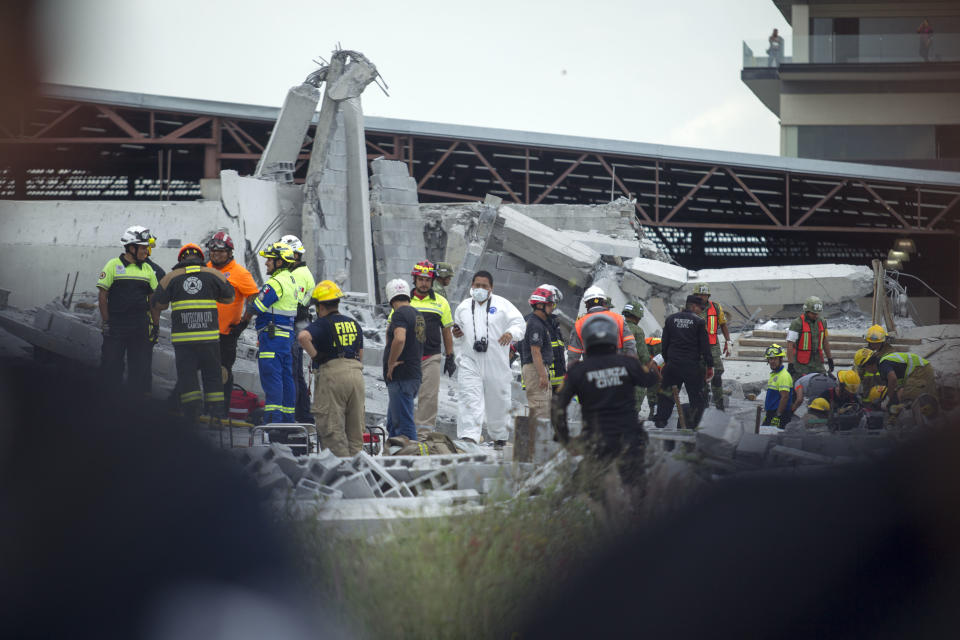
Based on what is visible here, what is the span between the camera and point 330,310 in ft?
25.5

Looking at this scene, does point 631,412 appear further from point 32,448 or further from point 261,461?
point 32,448

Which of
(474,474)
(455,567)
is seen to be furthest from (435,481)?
(455,567)

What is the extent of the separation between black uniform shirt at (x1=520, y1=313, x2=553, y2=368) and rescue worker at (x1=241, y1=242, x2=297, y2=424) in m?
2.21

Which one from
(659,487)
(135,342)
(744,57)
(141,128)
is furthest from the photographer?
(744,57)

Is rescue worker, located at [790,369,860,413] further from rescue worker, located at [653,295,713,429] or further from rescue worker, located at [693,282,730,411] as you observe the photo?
rescue worker, located at [653,295,713,429]

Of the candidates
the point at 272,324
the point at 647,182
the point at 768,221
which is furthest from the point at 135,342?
the point at 768,221

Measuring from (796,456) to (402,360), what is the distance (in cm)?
342

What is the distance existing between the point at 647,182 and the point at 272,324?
17.2 m

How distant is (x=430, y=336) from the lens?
9219 millimetres

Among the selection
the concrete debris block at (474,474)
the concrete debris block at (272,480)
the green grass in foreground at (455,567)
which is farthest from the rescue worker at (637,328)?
the green grass in foreground at (455,567)

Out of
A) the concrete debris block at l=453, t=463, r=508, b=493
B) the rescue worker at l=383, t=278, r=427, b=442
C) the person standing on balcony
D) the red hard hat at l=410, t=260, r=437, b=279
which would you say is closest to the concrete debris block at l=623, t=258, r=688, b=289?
the red hard hat at l=410, t=260, r=437, b=279

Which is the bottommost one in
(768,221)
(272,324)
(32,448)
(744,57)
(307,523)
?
(307,523)

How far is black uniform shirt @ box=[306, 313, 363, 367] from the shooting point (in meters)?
7.63

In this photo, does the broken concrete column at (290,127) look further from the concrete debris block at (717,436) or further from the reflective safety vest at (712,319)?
the concrete debris block at (717,436)
